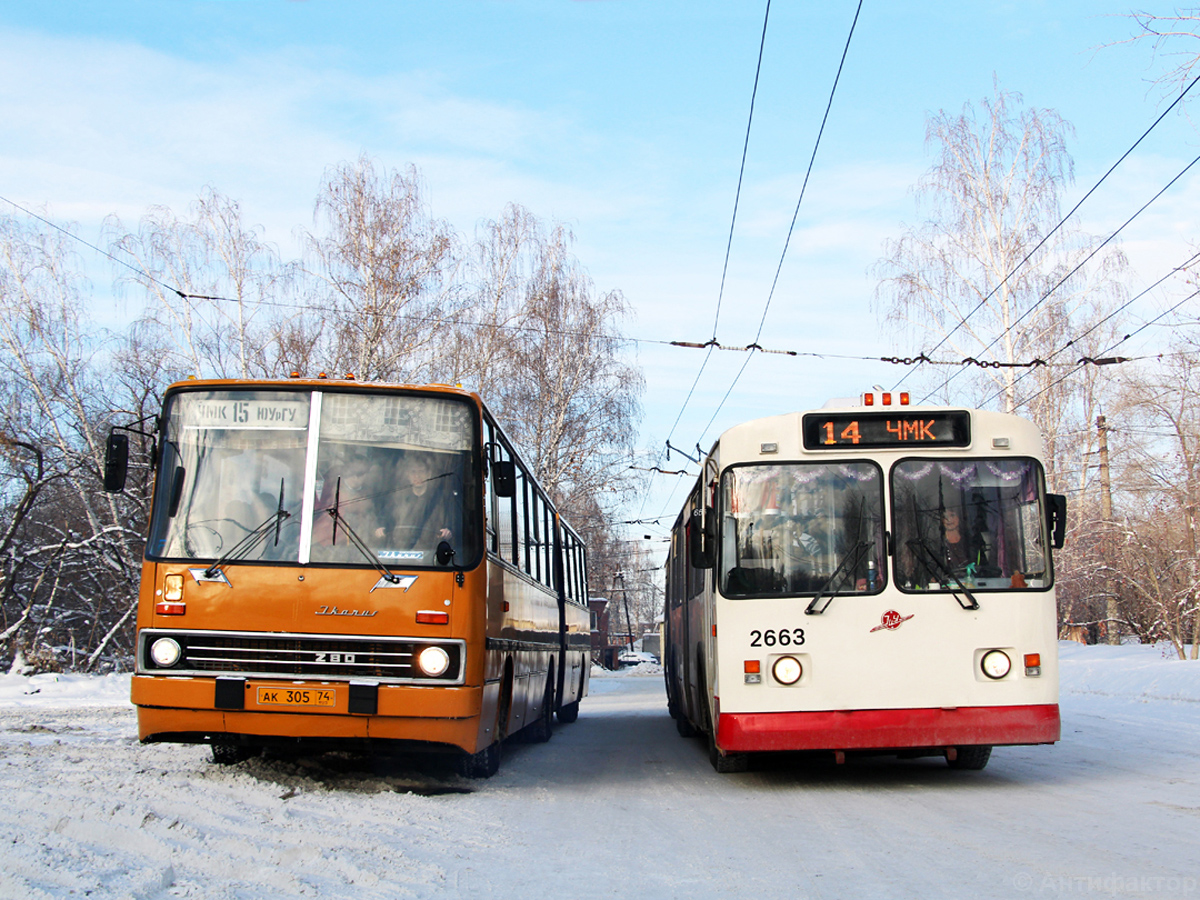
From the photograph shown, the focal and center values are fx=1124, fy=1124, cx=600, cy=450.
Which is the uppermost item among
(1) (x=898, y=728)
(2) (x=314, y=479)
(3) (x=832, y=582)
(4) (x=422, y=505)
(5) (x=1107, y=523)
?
(5) (x=1107, y=523)

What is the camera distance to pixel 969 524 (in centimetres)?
871

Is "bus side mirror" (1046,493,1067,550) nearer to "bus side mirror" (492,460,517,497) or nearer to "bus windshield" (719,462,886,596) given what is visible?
"bus windshield" (719,462,886,596)

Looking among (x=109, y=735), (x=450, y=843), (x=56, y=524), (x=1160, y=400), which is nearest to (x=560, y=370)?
(x=56, y=524)

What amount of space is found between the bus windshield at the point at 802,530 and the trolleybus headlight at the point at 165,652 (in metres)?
4.01

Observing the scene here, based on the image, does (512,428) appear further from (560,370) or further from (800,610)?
(800,610)

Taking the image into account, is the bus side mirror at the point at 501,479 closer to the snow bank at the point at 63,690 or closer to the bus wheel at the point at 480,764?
the bus wheel at the point at 480,764

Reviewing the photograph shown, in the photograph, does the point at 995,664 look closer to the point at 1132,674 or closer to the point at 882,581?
the point at 882,581

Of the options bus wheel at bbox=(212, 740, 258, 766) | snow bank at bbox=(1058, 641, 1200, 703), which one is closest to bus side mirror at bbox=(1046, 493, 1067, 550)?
bus wheel at bbox=(212, 740, 258, 766)

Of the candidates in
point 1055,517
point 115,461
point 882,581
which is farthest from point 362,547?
point 1055,517

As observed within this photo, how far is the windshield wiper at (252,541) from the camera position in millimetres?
7887

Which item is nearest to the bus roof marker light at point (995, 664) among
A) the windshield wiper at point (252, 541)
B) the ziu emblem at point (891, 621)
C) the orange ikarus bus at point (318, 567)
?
the ziu emblem at point (891, 621)

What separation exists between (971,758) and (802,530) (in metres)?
2.63

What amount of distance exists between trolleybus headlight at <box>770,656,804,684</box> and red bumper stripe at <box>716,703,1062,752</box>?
272mm

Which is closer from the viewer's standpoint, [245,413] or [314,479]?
[314,479]
